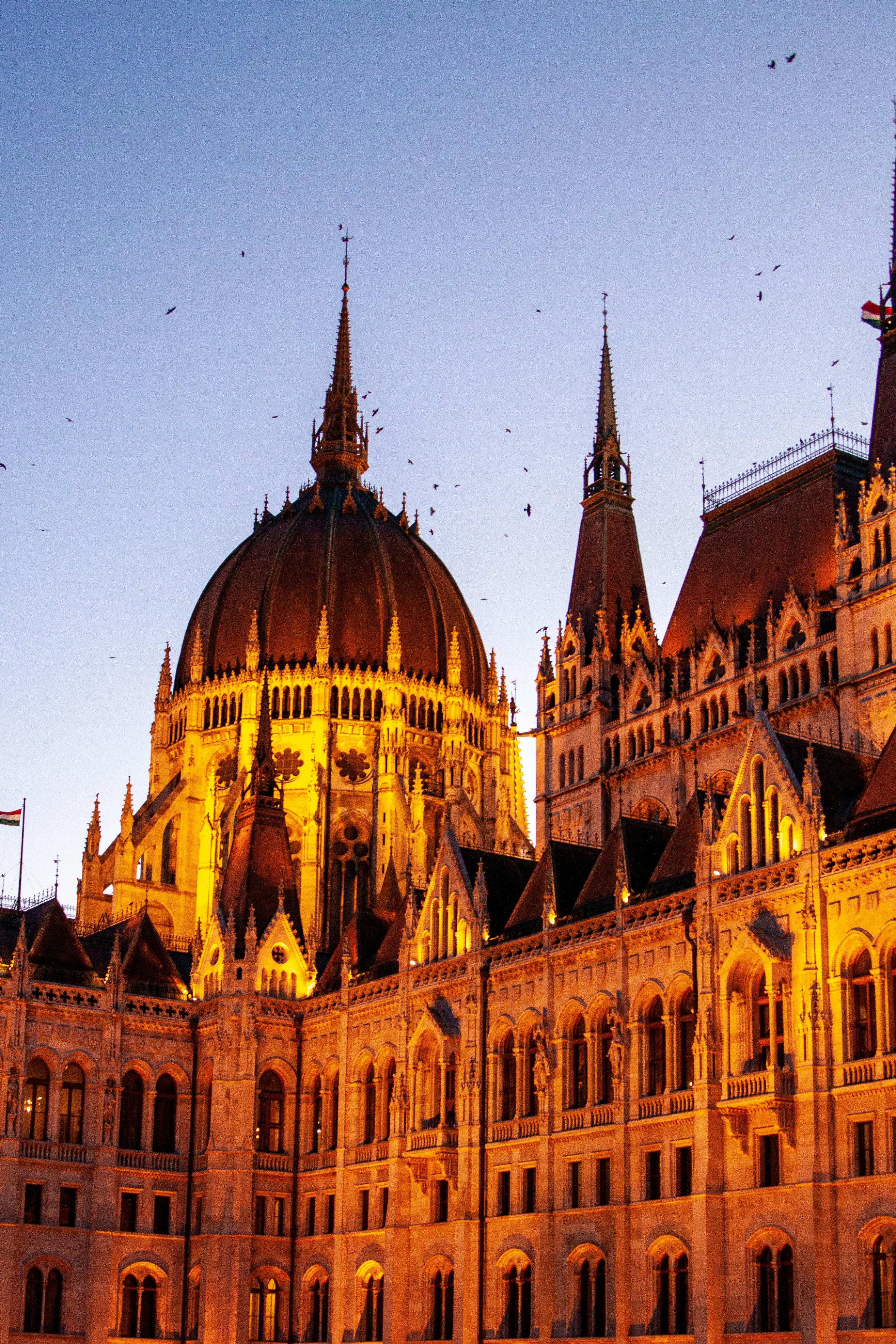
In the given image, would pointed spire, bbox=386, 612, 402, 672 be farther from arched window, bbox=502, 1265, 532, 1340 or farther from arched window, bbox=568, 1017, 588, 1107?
arched window, bbox=502, 1265, 532, 1340

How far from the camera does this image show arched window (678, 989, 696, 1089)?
5309 centimetres

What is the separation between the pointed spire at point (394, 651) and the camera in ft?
325

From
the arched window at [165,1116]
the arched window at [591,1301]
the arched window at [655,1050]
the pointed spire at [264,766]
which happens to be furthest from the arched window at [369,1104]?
the pointed spire at [264,766]

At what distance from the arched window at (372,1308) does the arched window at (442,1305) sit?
246 centimetres

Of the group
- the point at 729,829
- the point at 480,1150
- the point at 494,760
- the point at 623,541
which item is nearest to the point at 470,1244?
the point at 480,1150

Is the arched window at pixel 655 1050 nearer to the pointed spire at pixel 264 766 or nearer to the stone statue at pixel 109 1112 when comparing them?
the stone statue at pixel 109 1112

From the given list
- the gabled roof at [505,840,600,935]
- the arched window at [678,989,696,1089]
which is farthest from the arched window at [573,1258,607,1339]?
the gabled roof at [505,840,600,935]

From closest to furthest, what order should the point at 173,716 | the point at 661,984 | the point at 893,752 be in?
1. the point at 893,752
2. the point at 661,984
3. the point at 173,716

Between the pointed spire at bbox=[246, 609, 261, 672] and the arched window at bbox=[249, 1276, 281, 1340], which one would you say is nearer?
the arched window at bbox=[249, 1276, 281, 1340]

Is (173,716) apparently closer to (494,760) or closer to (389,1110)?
(494,760)

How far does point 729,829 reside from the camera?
5350cm

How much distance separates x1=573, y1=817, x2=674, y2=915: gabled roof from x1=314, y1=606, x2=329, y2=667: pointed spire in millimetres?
39186

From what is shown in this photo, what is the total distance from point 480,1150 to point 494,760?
147 feet

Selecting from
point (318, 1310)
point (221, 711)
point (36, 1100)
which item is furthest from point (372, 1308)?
point (221, 711)
